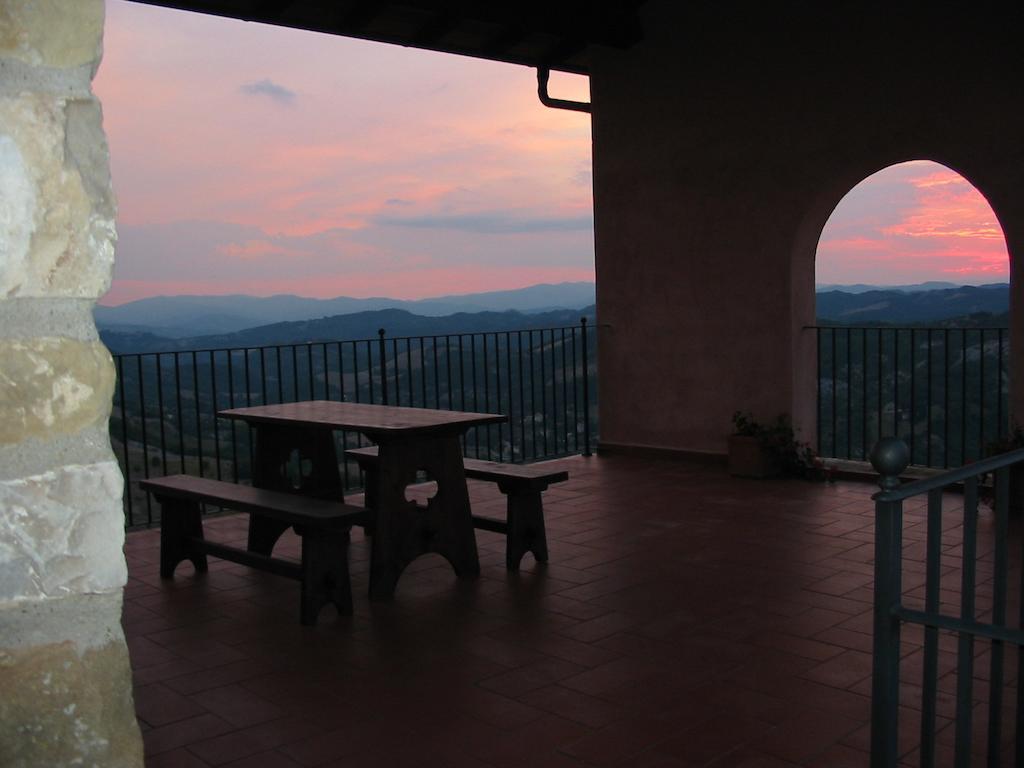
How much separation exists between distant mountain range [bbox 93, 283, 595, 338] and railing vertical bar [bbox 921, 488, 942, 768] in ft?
27.6

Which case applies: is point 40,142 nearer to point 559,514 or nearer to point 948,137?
point 559,514

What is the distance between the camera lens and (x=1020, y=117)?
561 centimetres

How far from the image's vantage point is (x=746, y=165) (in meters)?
7.05

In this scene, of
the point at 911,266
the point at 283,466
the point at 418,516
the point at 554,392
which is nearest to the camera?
the point at 418,516

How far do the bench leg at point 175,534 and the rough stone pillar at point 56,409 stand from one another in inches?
146

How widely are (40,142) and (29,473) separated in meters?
0.34

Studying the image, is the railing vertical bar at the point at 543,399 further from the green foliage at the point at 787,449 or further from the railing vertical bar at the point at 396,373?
the green foliage at the point at 787,449

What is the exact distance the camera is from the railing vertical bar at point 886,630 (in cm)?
180

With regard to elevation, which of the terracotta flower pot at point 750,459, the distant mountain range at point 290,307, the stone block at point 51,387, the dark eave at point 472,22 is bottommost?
the terracotta flower pot at point 750,459

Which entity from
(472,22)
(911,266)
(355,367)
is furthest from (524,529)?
(911,266)

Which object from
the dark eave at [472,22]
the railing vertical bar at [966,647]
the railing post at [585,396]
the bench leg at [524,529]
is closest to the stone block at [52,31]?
the railing vertical bar at [966,647]

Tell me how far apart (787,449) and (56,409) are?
6254mm

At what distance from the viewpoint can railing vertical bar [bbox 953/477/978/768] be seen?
1915 mm

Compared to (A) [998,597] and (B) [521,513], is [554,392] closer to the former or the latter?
(B) [521,513]
